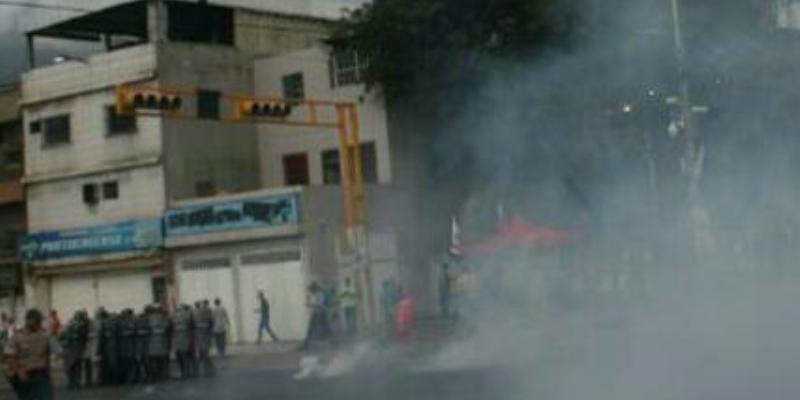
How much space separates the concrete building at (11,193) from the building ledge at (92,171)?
1.31 meters

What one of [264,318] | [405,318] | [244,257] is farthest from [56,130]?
[405,318]

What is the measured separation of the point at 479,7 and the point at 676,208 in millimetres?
1615

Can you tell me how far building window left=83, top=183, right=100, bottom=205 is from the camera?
3722 cm

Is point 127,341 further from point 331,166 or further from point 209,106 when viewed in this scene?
point 331,166

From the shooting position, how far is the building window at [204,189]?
36.5m

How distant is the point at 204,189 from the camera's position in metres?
36.7

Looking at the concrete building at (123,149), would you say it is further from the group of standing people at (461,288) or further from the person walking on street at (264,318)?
the group of standing people at (461,288)

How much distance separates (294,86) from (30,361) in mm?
24160

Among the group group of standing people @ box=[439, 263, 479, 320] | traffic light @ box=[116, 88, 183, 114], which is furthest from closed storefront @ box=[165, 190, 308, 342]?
group of standing people @ box=[439, 263, 479, 320]

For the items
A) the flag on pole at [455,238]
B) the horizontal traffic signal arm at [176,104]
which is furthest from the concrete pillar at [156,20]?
the flag on pole at [455,238]

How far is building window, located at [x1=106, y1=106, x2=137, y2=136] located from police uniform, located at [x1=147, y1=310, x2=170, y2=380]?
49.4ft

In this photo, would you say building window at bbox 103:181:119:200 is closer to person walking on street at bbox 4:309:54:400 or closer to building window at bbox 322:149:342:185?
building window at bbox 322:149:342:185

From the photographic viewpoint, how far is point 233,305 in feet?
111

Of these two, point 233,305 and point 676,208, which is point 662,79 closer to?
point 676,208
